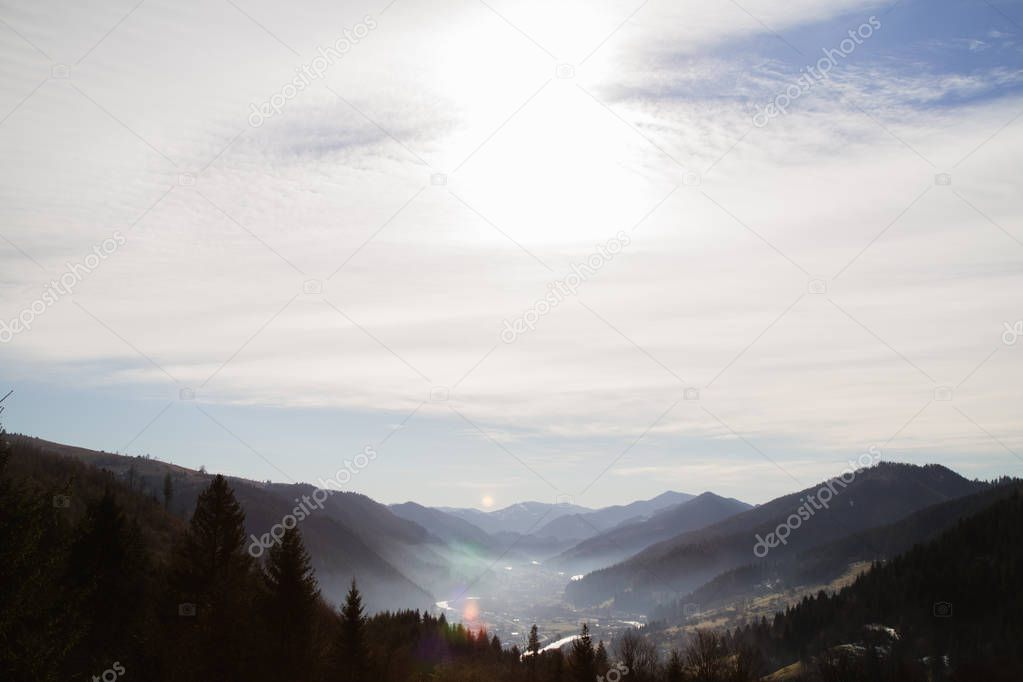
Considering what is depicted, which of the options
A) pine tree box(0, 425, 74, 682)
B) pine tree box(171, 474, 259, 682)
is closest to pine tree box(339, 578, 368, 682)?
pine tree box(171, 474, 259, 682)

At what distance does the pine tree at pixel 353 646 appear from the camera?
204 ft

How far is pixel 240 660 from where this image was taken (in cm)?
4497

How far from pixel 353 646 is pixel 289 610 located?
1459 centimetres

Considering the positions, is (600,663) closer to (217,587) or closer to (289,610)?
(289,610)

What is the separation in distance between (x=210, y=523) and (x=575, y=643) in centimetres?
5439

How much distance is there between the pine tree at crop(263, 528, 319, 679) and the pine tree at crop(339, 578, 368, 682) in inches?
461

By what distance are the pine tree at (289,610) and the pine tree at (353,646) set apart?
11711 mm

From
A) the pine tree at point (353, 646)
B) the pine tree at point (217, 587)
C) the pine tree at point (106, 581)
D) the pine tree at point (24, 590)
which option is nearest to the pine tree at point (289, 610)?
the pine tree at point (217, 587)

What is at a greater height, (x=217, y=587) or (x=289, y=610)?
(x=217, y=587)

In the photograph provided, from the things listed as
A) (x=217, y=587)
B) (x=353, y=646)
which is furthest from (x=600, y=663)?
(x=217, y=587)

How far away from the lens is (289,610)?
168 ft

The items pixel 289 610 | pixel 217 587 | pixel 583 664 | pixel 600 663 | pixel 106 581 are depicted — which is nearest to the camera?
pixel 217 587

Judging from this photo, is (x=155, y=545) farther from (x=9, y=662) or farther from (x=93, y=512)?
(x=9, y=662)

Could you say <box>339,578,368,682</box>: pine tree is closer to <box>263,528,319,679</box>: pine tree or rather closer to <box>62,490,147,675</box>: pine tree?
<box>263,528,319,679</box>: pine tree
